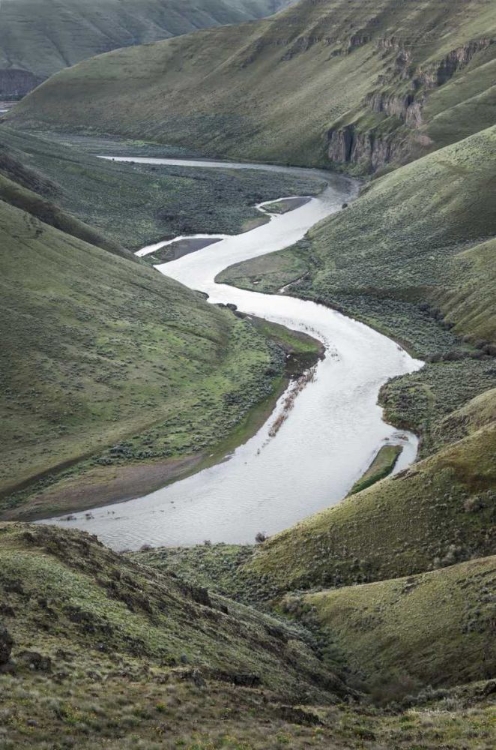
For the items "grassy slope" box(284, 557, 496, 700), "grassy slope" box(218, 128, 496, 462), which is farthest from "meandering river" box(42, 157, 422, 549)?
"grassy slope" box(284, 557, 496, 700)

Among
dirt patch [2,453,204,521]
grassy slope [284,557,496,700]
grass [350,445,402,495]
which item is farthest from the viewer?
grass [350,445,402,495]

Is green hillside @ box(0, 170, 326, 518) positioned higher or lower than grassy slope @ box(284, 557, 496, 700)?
higher

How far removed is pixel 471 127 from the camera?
494 feet

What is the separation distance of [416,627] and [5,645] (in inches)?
823

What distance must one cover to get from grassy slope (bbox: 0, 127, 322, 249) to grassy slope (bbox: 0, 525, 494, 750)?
90838 mm

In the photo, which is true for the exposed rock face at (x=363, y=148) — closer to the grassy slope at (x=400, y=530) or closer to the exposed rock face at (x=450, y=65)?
the exposed rock face at (x=450, y=65)

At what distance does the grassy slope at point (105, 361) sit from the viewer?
70.5 meters

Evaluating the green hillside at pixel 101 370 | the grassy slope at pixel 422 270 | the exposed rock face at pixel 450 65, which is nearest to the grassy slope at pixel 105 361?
the green hillside at pixel 101 370

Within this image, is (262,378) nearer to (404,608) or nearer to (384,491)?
(384,491)

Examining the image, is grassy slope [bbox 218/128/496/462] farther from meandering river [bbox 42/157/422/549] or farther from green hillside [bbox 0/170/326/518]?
green hillside [bbox 0/170/326/518]

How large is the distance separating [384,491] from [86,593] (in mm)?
22393

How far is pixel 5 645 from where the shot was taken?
2998 cm

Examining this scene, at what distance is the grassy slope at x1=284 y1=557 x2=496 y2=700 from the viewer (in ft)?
134

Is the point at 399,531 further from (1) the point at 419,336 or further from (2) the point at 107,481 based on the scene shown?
(1) the point at 419,336
